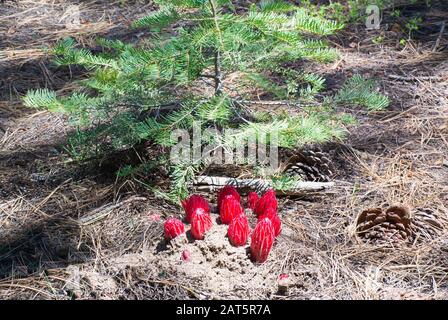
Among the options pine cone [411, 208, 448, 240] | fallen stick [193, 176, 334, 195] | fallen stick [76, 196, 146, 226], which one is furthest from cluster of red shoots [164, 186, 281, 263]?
pine cone [411, 208, 448, 240]

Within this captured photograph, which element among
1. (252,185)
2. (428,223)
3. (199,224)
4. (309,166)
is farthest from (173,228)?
(428,223)

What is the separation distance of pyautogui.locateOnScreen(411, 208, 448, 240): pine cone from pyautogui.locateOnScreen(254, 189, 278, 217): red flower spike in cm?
59

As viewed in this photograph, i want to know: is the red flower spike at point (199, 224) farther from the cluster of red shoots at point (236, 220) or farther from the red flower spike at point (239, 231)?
the red flower spike at point (239, 231)

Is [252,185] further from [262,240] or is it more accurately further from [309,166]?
[262,240]

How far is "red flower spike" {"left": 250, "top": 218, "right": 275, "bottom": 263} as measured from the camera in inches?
91.4

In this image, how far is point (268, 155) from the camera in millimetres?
2877

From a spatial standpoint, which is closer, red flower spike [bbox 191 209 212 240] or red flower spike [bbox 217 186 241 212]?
red flower spike [bbox 191 209 212 240]

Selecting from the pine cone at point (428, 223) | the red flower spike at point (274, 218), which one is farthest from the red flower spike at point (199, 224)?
the pine cone at point (428, 223)

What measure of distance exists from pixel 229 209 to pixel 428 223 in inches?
33.5

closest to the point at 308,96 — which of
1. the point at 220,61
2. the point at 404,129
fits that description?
the point at 220,61

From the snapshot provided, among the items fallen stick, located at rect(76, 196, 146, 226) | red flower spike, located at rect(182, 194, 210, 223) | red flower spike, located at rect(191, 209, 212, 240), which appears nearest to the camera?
red flower spike, located at rect(191, 209, 212, 240)

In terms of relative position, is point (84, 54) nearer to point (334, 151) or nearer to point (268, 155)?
point (268, 155)

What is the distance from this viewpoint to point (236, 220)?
236 cm

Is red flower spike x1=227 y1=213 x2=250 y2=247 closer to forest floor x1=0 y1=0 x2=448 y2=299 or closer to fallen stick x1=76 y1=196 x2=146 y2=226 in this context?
forest floor x1=0 y1=0 x2=448 y2=299
